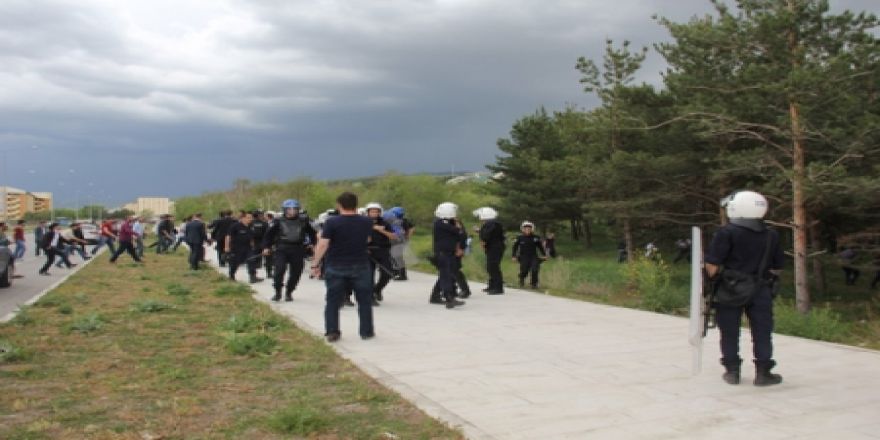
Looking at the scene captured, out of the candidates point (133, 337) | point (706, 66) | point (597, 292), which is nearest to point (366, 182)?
point (706, 66)

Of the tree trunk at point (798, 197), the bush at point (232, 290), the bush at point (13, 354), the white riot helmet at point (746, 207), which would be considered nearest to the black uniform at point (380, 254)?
the bush at point (232, 290)

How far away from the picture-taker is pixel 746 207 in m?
6.19

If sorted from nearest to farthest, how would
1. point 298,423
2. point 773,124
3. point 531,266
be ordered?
point 298,423 → point 531,266 → point 773,124

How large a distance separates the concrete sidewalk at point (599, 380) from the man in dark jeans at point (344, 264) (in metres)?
0.33

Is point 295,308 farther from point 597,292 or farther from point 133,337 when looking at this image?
point 597,292

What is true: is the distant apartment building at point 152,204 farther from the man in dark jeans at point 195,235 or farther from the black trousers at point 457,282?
the black trousers at point 457,282

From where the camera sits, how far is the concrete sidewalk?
5047 mm

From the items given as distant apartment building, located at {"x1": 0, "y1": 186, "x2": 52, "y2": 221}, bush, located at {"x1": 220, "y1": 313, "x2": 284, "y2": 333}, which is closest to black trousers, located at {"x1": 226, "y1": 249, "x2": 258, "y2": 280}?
bush, located at {"x1": 220, "y1": 313, "x2": 284, "y2": 333}

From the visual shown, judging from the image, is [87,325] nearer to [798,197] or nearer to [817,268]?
[798,197]

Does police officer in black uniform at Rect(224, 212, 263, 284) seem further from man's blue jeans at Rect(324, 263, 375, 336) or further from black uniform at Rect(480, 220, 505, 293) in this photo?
man's blue jeans at Rect(324, 263, 375, 336)

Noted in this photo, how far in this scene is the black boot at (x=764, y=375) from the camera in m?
6.13

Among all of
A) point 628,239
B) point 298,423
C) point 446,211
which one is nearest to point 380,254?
point 446,211

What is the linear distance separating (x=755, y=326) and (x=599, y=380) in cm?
133

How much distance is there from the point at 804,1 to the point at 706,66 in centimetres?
355
